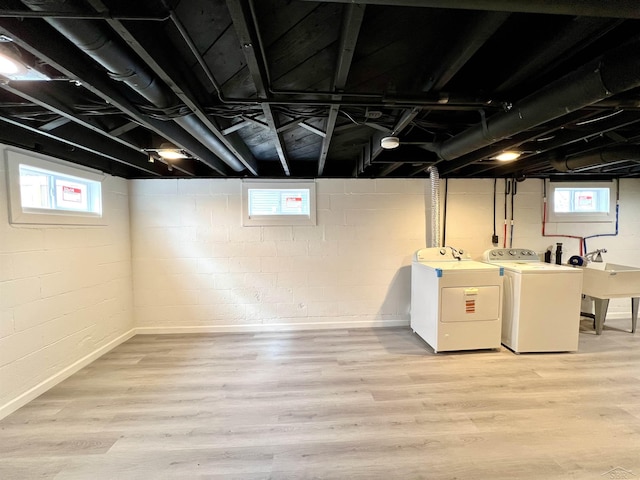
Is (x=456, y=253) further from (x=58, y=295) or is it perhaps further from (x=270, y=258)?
(x=58, y=295)

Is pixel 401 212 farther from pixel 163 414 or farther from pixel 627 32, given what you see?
pixel 163 414

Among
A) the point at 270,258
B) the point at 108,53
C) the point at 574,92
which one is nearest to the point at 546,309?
the point at 574,92

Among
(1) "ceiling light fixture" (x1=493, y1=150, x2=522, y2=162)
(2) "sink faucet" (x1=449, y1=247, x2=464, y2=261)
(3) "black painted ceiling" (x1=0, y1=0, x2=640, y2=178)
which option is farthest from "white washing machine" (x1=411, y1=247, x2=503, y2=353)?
(3) "black painted ceiling" (x1=0, y1=0, x2=640, y2=178)

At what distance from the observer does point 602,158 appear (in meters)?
2.68

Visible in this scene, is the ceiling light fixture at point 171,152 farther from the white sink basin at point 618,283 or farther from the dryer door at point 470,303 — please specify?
the white sink basin at point 618,283

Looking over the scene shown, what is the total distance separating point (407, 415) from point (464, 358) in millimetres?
1185

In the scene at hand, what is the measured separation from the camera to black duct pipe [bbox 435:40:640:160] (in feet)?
3.73

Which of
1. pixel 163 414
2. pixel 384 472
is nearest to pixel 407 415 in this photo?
pixel 384 472

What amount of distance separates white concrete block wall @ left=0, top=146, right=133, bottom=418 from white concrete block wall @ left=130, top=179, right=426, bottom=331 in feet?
0.94

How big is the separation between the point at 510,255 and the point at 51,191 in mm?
4913

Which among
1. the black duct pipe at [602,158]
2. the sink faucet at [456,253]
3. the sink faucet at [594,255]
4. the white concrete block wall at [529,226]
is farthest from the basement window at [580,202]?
the sink faucet at [456,253]

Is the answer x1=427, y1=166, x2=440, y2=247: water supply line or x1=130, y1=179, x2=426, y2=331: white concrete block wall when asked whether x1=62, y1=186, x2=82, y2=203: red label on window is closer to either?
x1=130, y1=179, x2=426, y2=331: white concrete block wall

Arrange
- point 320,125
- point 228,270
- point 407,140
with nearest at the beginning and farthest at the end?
point 320,125, point 407,140, point 228,270

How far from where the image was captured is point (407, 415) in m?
1.97
